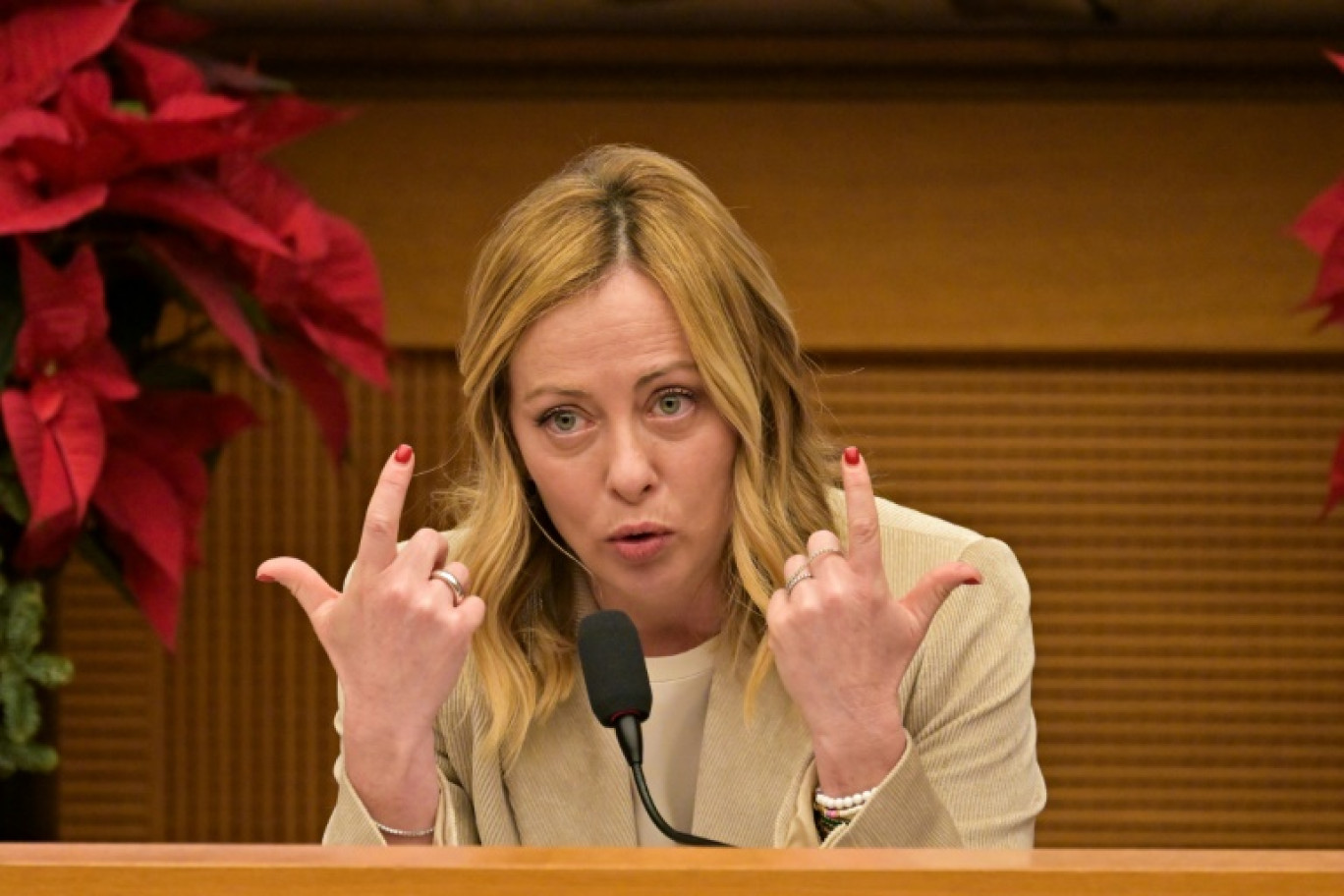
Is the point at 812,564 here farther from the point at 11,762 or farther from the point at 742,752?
the point at 11,762

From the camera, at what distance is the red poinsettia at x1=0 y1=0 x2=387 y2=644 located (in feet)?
4.73

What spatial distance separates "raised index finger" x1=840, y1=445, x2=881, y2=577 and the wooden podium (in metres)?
0.33

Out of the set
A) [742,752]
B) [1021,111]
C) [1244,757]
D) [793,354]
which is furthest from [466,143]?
[1244,757]

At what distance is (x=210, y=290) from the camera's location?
152 centimetres

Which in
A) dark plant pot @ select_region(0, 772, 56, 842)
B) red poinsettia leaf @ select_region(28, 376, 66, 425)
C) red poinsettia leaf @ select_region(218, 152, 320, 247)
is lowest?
dark plant pot @ select_region(0, 772, 56, 842)

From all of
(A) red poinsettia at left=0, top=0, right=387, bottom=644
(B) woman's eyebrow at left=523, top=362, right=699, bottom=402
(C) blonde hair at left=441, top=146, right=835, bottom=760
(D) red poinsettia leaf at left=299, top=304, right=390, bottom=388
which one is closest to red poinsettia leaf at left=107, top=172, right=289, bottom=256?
(A) red poinsettia at left=0, top=0, right=387, bottom=644

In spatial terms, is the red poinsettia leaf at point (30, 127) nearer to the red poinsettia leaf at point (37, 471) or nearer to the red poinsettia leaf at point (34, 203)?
the red poinsettia leaf at point (34, 203)

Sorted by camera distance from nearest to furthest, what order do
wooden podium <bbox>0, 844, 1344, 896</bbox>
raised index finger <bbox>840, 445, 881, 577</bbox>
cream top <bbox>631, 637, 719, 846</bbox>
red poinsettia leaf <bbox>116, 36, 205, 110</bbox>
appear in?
wooden podium <bbox>0, 844, 1344, 896</bbox> → raised index finger <bbox>840, 445, 881, 577</bbox> → cream top <bbox>631, 637, 719, 846</bbox> → red poinsettia leaf <bbox>116, 36, 205, 110</bbox>

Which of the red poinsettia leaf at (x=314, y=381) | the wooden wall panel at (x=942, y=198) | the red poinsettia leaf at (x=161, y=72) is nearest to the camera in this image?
the red poinsettia leaf at (x=161, y=72)

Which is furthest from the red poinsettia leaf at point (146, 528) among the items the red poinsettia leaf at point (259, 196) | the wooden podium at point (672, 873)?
the wooden podium at point (672, 873)

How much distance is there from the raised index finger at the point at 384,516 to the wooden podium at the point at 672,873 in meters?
0.36

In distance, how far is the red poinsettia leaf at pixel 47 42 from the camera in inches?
57.9

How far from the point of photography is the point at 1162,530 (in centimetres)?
191

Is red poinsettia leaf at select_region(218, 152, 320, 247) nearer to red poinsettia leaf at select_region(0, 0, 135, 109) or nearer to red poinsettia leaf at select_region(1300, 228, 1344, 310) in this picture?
red poinsettia leaf at select_region(0, 0, 135, 109)
